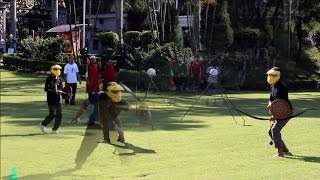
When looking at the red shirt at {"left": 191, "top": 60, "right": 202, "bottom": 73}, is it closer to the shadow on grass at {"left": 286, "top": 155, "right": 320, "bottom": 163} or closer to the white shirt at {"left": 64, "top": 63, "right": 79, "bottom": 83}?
the white shirt at {"left": 64, "top": 63, "right": 79, "bottom": 83}

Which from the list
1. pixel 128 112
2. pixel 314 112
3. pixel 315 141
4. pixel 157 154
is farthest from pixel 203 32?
pixel 128 112

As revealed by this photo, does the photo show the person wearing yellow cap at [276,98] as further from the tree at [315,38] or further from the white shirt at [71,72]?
the tree at [315,38]

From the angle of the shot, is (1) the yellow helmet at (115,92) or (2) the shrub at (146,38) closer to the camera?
(1) the yellow helmet at (115,92)

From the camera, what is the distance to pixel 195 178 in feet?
23.9

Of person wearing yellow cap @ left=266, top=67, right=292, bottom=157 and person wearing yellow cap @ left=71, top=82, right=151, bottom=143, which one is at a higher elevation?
person wearing yellow cap @ left=71, top=82, right=151, bottom=143

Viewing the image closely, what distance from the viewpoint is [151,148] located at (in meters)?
9.60

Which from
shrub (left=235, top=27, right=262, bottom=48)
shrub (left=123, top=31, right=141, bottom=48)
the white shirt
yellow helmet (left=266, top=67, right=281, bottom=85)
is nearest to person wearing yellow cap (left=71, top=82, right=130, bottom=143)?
yellow helmet (left=266, top=67, right=281, bottom=85)

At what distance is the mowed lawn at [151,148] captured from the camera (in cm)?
383

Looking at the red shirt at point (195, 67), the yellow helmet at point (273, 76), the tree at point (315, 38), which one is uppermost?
the tree at point (315, 38)

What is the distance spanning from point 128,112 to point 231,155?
4.63 metres

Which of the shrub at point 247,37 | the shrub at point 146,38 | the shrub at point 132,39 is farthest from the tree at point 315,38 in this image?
the shrub at point 132,39

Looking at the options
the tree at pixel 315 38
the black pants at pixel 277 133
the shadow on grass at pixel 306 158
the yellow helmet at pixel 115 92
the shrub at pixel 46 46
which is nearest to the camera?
the yellow helmet at pixel 115 92

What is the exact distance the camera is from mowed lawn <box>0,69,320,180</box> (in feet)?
12.6

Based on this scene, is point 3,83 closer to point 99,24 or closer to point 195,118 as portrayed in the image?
point 195,118
